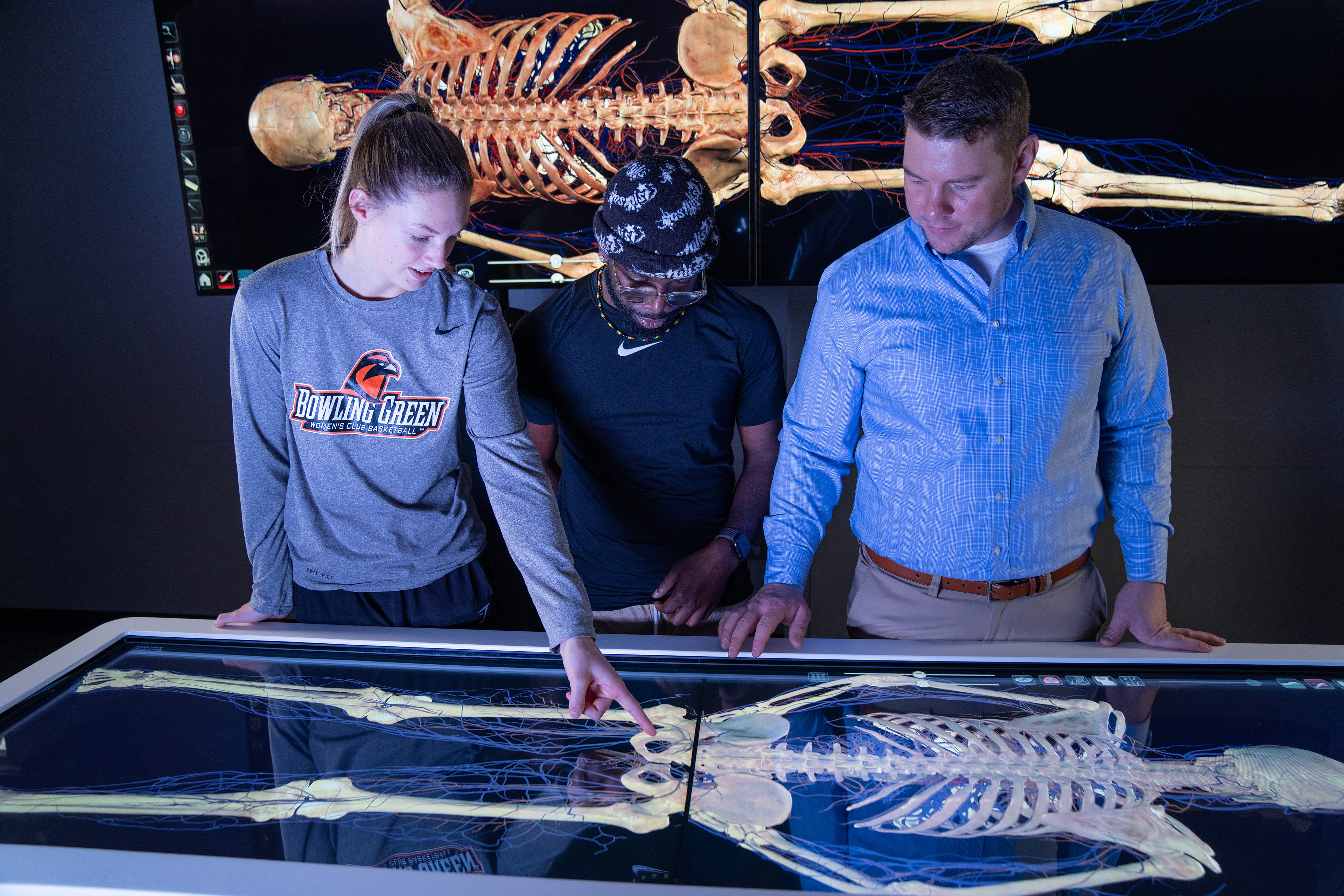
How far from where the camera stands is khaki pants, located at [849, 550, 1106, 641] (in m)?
1.53

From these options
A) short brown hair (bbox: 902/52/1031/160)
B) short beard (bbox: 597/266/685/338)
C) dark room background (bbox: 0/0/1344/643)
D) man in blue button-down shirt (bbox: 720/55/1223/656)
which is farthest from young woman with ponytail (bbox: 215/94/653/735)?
dark room background (bbox: 0/0/1344/643)

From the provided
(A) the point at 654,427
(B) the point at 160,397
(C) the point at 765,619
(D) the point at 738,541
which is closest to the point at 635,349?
(A) the point at 654,427

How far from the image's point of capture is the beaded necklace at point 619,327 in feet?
5.88

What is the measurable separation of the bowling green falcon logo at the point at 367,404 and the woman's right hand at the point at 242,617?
33cm

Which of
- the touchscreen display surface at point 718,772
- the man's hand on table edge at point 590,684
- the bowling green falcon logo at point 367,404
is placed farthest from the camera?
the bowling green falcon logo at point 367,404

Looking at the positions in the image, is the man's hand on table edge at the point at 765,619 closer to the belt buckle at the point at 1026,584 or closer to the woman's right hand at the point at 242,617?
the belt buckle at the point at 1026,584

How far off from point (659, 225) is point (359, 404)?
61cm

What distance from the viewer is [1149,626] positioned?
1.45 metres

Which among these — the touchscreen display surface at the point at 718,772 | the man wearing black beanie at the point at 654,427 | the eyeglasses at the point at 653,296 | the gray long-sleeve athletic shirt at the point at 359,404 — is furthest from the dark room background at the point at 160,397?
the touchscreen display surface at the point at 718,772

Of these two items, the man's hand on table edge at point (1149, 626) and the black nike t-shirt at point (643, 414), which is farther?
the black nike t-shirt at point (643, 414)

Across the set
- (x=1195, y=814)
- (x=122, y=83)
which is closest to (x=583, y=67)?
(x=122, y=83)

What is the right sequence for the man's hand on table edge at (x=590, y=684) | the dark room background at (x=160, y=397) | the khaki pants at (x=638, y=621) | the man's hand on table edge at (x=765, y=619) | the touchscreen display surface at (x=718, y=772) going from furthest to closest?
the dark room background at (x=160, y=397) < the khaki pants at (x=638, y=621) < the man's hand on table edge at (x=765, y=619) < the man's hand on table edge at (x=590, y=684) < the touchscreen display surface at (x=718, y=772)

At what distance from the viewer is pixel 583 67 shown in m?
2.77

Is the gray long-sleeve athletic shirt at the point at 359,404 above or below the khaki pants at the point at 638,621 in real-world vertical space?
above
